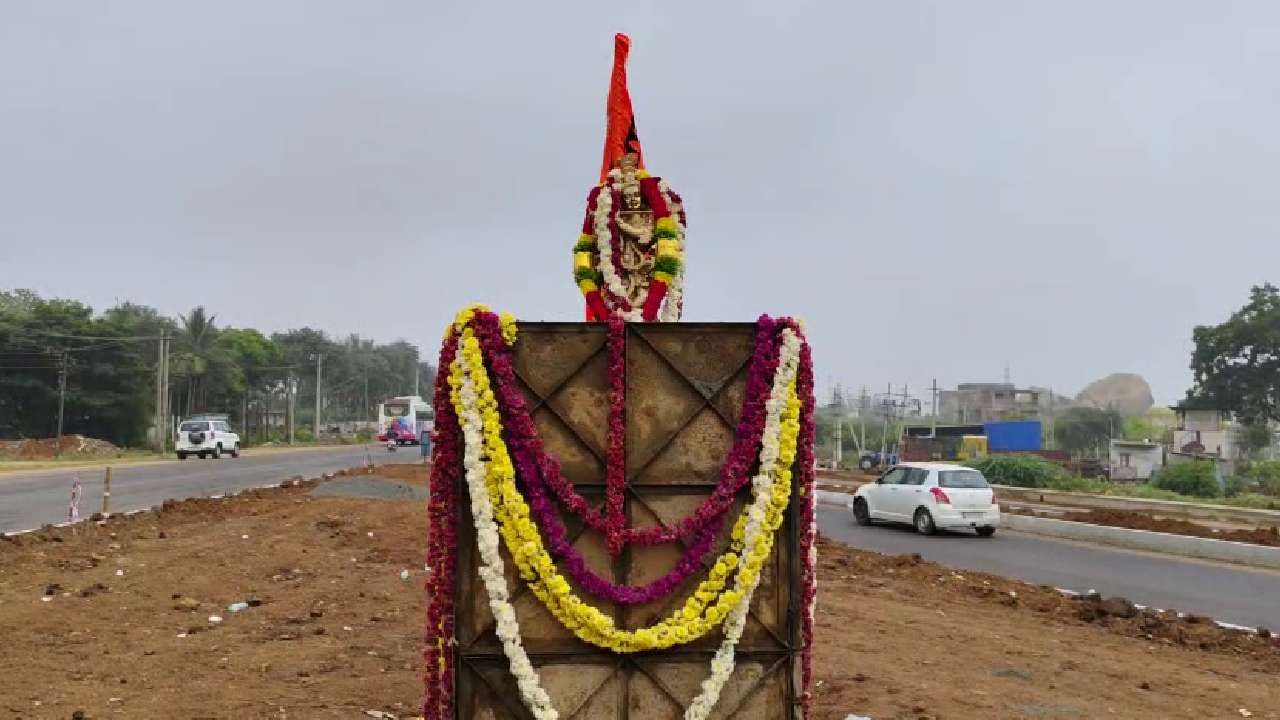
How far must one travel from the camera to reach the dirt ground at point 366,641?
22.8ft

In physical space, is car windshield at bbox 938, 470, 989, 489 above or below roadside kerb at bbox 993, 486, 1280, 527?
above

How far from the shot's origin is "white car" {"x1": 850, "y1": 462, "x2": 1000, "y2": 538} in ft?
64.8

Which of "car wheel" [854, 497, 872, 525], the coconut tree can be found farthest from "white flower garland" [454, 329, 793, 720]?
the coconut tree

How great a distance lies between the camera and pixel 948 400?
12250 cm

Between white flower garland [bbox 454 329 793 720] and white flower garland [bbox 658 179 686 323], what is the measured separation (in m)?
2.44

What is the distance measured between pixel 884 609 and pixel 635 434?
7.01 m

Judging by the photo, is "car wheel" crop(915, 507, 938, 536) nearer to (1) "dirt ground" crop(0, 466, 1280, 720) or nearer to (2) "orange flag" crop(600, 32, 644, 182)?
(1) "dirt ground" crop(0, 466, 1280, 720)

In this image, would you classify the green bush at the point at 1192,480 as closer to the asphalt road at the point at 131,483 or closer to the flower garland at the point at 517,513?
the asphalt road at the point at 131,483

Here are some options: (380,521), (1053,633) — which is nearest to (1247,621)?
(1053,633)

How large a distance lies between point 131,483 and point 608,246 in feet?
78.3

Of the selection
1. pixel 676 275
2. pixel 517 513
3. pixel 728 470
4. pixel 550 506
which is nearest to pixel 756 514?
pixel 728 470

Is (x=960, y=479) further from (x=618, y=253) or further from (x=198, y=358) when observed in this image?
(x=198, y=358)

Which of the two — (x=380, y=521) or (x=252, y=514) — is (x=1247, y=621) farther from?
(x=252, y=514)

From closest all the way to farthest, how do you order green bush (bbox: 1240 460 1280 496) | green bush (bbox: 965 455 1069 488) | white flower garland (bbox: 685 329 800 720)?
white flower garland (bbox: 685 329 800 720)
green bush (bbox: 965 455 1069 488)
green bush (bbox: 1240 460 1280 496)
